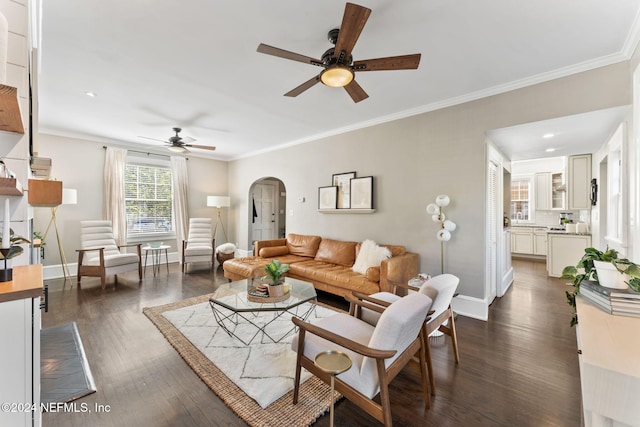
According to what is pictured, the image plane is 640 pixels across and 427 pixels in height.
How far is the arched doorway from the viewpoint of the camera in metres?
7.44

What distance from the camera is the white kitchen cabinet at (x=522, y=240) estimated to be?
6891 mm

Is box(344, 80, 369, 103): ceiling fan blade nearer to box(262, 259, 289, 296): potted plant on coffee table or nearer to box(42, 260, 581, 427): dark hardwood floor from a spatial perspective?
box(262, 259, 289, 296): potted plant on coffee table

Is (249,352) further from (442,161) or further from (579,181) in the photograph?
(579,181)

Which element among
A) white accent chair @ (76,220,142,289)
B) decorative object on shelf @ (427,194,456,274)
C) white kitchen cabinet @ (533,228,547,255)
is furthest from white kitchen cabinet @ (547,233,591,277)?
white accent chair @ (76,220,142,289)

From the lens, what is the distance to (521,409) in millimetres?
1730

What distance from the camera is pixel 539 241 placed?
22.1 feet

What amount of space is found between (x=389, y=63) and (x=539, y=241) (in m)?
7.22

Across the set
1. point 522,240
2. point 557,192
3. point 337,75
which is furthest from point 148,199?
point 557,192

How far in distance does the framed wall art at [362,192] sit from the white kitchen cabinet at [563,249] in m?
3.93

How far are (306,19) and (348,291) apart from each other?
9.62 feet

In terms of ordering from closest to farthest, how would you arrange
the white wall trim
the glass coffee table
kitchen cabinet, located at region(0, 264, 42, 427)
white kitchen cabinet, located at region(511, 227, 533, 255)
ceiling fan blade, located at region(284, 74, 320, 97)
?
kitchen cabinet, located at region(0, 264, 42, 427) → ceiling fan blade, located at region(284, 74, 320, 97) → the glass coffee table → the white wall trim → white kitchen cabinet, located at region(511, 227, 533, 255)

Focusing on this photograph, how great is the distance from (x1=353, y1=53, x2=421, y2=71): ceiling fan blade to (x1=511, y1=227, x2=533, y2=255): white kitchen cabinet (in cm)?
701

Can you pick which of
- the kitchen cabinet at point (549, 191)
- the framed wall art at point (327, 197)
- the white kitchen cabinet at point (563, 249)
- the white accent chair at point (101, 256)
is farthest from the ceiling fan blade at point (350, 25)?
the kitchen cabinet at point (549, 191)

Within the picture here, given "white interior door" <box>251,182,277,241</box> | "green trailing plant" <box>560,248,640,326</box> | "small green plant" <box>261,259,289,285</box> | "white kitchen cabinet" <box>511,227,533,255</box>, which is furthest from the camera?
"white interior door" <box>251,182,277,241</box>
